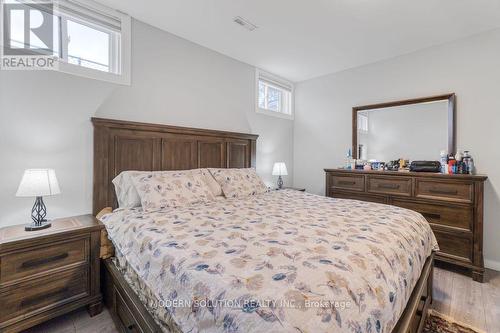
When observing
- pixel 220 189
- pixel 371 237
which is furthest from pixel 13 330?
pixel 371 237

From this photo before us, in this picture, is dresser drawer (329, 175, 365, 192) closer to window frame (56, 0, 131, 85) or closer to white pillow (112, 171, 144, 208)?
white pillow (112, 171, 144, 208)

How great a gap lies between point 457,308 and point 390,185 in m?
1.42

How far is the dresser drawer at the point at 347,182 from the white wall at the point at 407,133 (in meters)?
0.51

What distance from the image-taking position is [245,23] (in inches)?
100

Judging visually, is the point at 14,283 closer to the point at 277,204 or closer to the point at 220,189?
the point at 220,189

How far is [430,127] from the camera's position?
3.02 m

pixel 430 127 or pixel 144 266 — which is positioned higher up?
pixel 430 127

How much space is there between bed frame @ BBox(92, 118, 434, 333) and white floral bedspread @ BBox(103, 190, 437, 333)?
215mm

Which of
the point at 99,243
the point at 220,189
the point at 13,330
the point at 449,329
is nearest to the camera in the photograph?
the point at 13,330

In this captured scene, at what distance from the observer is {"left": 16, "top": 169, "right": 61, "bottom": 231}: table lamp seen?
5.38ft

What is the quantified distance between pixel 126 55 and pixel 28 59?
2.57 ft

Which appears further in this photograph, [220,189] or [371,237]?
[220,189]

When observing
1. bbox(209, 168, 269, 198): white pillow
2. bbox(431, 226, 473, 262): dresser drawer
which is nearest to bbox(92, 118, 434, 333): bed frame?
bbox(209, 168, 269, 198): white pillow
